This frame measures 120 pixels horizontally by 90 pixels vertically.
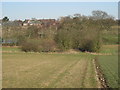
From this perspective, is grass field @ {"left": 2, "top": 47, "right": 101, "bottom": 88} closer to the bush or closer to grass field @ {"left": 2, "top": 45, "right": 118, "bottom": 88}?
grass field @ {"left": 2, "top": 45, "right": 118, "bottom": 88}

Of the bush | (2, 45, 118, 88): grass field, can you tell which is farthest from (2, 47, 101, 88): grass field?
the bush

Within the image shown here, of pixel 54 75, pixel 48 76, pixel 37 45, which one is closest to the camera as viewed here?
pixel 48 76

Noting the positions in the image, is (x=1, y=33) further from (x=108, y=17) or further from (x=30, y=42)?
(x=108, y=17)

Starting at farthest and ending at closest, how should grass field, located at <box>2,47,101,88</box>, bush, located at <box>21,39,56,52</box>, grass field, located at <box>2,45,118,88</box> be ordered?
bush, located at <box>21,39,56,52</box>
grass field, located at <box>2,45,118,88</box>
grass field, located at <box>2,47,101,88</box>

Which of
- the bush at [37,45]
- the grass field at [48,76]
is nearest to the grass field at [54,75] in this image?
the grass field at [48,76]

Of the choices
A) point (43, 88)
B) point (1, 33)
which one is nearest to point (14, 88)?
point (43, 88)

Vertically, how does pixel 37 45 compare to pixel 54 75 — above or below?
above

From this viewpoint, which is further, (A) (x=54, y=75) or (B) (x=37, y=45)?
(B) (x=37, y=45)

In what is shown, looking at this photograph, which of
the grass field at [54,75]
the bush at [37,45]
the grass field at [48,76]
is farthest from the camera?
the bush at [37,45]

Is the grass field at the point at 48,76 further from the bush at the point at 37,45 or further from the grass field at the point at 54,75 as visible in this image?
the bush at the point at 37,45

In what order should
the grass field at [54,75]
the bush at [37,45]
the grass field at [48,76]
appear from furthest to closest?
1. the bush at [37,45]
2. the grass field at [54,75]
3. the grass field at [48,76]

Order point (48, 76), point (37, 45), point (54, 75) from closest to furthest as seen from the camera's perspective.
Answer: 1. point (48, 76)
2. point (54, 75)
3. point (37, 45)

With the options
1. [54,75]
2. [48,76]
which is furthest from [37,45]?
[48,76]

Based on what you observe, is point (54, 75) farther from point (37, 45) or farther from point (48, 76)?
point (37, 45)
